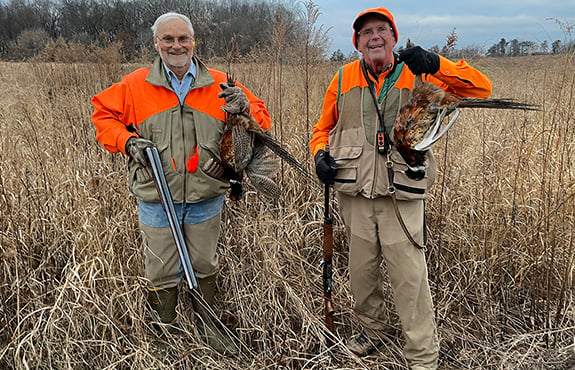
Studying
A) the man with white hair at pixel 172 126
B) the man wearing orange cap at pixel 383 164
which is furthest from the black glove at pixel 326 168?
the man with white hair at pixel 172 126

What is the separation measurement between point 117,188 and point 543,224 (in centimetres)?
365

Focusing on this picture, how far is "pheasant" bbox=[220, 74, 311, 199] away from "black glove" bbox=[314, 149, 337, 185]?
0.62ft

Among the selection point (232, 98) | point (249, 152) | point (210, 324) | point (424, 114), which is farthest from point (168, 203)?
point (424, 114)

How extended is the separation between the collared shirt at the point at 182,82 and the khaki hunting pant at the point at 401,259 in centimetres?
126

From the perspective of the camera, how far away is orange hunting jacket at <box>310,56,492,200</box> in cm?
219

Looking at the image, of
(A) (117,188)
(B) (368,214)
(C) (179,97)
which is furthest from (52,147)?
(B) (368,214)

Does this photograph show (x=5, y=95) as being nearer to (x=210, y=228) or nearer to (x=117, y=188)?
(x=117, y=188)

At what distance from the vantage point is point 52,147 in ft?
13.2

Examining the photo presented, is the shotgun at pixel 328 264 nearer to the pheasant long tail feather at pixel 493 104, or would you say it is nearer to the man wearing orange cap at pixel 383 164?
the man wearing orange cap at pixel 383 164

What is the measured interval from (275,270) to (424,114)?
1662 millimetres

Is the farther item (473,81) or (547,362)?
(547,362)

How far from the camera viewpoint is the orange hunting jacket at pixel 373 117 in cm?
219

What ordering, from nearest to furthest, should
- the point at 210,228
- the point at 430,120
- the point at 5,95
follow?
the point at 430,120, the point at 210,228, the point at 5,95

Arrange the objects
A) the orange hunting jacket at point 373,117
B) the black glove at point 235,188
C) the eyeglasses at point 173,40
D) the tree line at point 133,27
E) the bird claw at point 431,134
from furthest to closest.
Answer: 1. the tree line at point 133,27
2. the black glove at point 235,188
3. the eyeglasses at point 173,40
4. the orange hunting jacket at point 373,117
5. the bird claw at point 431,134
